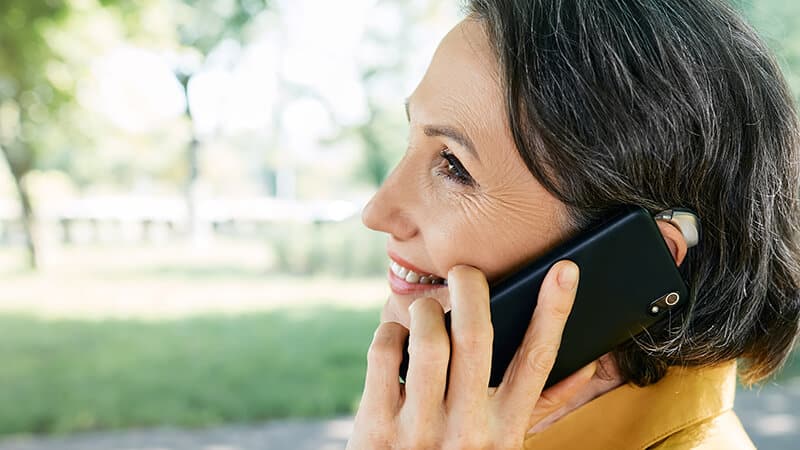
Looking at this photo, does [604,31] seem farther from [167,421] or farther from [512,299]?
[167,421]

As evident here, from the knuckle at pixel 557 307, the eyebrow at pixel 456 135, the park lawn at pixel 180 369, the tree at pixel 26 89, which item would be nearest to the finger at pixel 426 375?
the knuckle at pixel 557 307

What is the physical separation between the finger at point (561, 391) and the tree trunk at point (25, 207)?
10.0 feet

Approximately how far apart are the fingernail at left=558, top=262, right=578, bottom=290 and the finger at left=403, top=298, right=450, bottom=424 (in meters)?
0.14

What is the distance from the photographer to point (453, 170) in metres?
0.91

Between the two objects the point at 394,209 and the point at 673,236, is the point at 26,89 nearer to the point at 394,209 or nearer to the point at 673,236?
the point at 394,209

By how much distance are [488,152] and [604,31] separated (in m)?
0.18

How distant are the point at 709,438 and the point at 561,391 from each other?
0.57ft

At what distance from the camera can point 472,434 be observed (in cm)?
73

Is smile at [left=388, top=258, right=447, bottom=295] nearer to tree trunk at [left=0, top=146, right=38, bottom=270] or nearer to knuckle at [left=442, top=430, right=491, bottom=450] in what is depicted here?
knuckle at [left=442, top=430, right=491, bottom=450]

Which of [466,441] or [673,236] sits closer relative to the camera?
[466,441]

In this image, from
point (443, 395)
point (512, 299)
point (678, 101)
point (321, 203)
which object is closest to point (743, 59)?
point (678, 101)

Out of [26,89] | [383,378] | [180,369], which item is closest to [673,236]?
[383,378]

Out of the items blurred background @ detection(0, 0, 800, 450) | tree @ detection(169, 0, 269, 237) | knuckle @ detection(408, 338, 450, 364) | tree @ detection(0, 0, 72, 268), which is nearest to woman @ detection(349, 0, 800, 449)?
knuckle @ detection(408, 338, 450, 364)

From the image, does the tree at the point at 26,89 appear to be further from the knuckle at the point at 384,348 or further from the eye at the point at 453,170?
the knuckle at the point at 384,348
